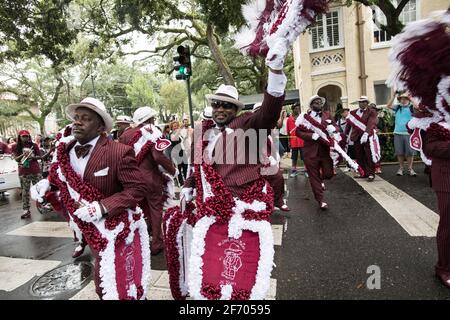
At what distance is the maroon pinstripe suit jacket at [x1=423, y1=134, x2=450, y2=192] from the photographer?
3234mm

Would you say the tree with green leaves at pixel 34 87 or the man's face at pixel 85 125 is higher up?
the tree with green leaves at pixel 34 87

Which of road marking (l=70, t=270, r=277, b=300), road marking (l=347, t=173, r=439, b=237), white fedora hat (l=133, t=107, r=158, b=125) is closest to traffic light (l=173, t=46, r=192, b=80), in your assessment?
white fedora hat (l=133, t=107, r=158, b=125)

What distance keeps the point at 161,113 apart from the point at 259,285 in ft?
177

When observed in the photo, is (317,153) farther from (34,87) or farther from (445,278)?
(34,87)

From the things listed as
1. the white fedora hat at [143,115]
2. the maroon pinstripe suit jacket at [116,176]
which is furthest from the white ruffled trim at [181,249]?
the white fedora hat at [143,115]

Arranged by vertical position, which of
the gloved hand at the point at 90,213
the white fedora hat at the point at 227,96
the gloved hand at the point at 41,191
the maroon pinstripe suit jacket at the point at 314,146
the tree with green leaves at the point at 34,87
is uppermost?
the tree with green leaves at the point at 34,87

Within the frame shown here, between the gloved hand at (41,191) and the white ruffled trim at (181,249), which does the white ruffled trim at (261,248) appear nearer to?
the white ruffled trim at (181,249)

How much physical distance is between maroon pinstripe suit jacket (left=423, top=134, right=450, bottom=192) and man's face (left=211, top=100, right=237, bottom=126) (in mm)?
1975

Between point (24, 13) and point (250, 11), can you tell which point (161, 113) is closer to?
point (24, 13)

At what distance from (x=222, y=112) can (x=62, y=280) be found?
3.00 m

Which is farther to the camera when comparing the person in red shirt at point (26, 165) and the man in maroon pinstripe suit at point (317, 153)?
the person in red shirt at point (26, 165)

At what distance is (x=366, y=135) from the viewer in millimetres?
8406

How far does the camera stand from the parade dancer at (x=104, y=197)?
2.60m

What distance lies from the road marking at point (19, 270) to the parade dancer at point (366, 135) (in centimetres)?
696
